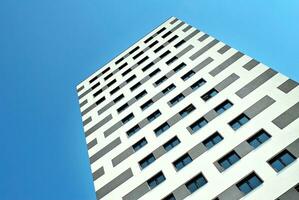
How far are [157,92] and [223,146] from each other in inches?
414

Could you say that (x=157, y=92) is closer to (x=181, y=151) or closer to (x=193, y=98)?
(x=193, y=98)

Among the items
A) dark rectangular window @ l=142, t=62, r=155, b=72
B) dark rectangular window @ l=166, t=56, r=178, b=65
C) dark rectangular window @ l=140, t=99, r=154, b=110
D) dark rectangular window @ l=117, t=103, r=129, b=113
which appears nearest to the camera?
dark rectangular window @ l=140, t=99, r=154, b=110

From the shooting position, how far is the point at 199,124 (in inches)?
1021

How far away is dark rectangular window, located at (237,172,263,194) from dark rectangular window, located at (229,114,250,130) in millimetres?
4280

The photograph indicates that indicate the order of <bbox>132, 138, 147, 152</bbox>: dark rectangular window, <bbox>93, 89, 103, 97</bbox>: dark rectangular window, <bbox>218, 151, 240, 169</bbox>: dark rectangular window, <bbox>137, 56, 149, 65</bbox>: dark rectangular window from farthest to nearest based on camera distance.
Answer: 1. <bbox>137, 56, 149, 65</bbox>: dark rectangular window
2. <bbox>93, 89, 103, 97</bbox>: dark rectangular window
3. <bbox>132, 138, 147, 152</bbox>: dark rectangular window
4. <bbox>218, 151, 240, 169</bbox>: dark rectangular window

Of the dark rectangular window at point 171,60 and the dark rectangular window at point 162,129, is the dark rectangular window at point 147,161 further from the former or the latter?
the dark rectangular window at point 171,60

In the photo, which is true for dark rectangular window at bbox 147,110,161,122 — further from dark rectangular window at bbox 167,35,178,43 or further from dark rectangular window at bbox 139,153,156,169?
dark rectangular window at bbox 167,35,178,43

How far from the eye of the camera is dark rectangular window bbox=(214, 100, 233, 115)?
26016 millimetres

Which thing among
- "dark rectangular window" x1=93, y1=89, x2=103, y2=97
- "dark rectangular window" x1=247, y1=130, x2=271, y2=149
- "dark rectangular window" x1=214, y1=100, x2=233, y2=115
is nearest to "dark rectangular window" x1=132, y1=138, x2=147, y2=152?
"dark rectangular window" x1=214, y1=100, x2=233, y2=115

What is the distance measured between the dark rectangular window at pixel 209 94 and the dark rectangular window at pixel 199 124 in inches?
91.1

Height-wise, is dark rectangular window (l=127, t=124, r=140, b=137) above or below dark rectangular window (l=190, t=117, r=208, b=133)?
above

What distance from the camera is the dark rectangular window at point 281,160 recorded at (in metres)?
20.1

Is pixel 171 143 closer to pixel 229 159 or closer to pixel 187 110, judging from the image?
pixel 187 110

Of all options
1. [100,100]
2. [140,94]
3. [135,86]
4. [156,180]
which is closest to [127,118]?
[140,94]
